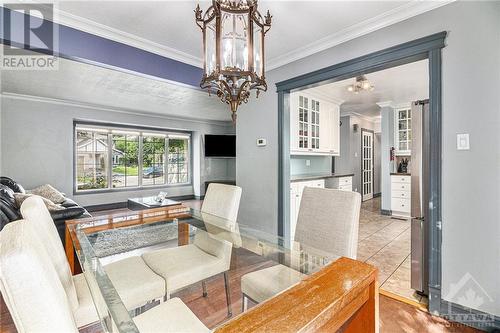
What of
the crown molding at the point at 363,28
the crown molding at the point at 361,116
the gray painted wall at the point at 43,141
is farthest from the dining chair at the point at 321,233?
the gray painted wall at the point at 43,141

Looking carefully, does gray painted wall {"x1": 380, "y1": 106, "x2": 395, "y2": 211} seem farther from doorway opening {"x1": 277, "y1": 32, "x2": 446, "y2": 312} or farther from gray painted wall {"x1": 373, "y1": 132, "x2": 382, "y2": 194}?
doorway opening {"x1": 277, "y1": 32, "x2": 446, "y2": 312}

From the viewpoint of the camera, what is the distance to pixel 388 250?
3158 mm

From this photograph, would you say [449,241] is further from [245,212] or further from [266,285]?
[245,212]

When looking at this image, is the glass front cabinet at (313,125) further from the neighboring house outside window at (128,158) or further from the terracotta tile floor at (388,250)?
the neighboring house outside window at (128,158)

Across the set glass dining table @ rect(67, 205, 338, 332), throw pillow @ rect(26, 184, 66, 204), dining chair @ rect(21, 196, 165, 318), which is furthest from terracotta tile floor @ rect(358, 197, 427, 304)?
throw pillow @ rect(26, 184, 66, 204)

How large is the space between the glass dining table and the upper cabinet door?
4920mm

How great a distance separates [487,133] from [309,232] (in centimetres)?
143

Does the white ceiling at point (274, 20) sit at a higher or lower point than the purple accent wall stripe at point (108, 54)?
higher

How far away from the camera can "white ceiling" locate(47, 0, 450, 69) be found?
199 cm

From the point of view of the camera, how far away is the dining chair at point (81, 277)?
3.77 ft

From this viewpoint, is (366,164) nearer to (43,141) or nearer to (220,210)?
(220,210)

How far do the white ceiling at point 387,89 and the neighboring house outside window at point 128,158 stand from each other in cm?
484

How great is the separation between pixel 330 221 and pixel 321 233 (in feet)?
0.33

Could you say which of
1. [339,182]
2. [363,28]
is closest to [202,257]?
[363,28]
